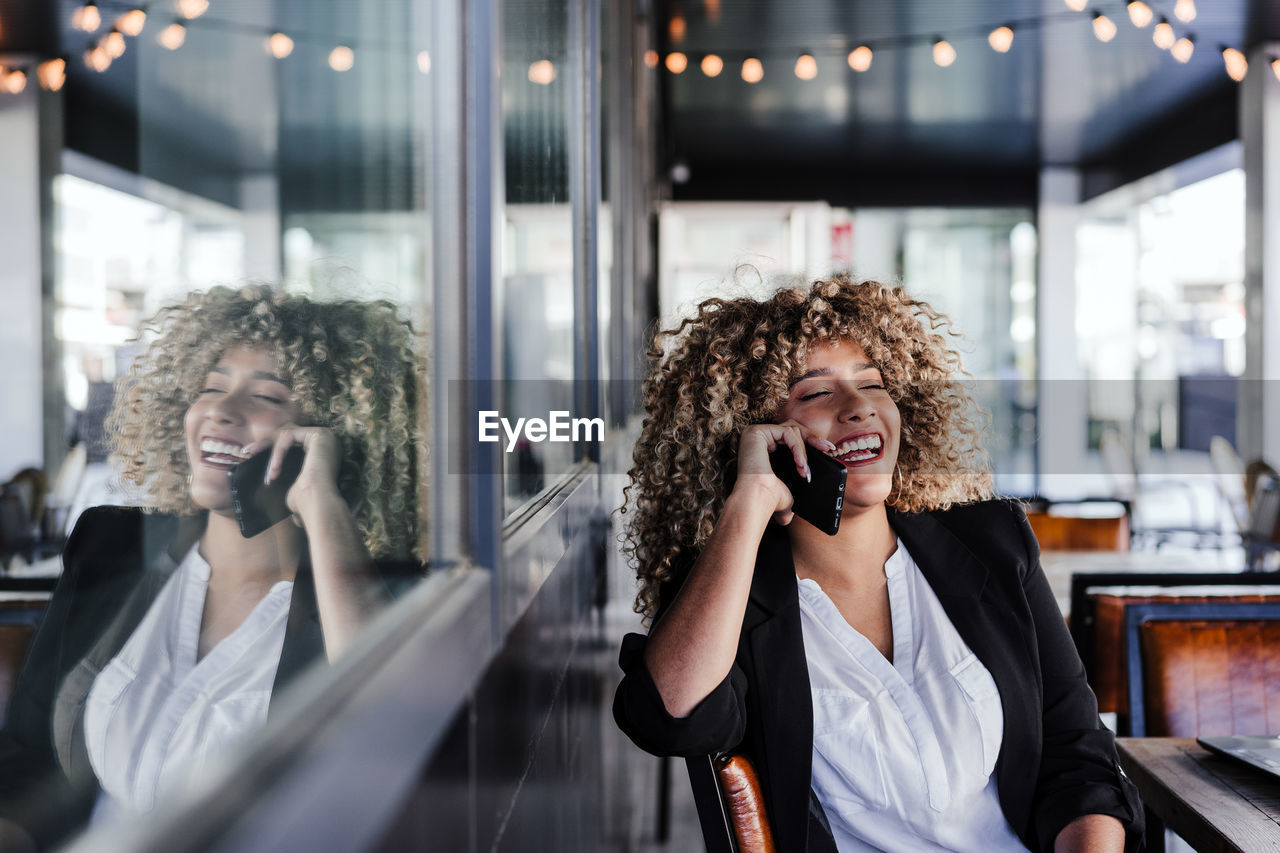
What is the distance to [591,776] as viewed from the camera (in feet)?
6.57

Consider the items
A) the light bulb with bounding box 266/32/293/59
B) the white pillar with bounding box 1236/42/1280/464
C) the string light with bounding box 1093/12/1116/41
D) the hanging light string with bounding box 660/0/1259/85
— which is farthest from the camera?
the white pillar with bounding box 1236/42/1280/464

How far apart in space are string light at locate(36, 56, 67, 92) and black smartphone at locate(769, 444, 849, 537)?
109 cm

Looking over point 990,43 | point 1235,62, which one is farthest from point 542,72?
point 1235,62

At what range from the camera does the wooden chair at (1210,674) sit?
1851 millimetres

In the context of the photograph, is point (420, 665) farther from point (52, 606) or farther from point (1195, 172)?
point (1195, 172)

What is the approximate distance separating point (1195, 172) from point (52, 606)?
872 centimetres

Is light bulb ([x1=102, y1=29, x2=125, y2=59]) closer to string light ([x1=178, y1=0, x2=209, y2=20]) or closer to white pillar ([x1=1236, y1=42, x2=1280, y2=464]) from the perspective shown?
string light ([x1=178, y1=0, x2=209, y2=20])

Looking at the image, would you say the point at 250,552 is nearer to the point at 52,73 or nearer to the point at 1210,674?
the point at 52,73

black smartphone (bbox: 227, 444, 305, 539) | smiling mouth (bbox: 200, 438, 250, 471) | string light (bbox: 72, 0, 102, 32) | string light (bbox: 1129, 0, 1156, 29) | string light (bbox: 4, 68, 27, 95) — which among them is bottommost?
black smartphone (bbox: 227, 444, 305, 539)

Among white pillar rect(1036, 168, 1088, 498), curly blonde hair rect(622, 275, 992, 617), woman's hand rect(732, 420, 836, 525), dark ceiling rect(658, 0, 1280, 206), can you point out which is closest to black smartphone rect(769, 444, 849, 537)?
woman's hand rect(732, 420, 836, 525)

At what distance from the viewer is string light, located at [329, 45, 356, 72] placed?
0.68m

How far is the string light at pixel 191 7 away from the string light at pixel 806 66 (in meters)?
5.90

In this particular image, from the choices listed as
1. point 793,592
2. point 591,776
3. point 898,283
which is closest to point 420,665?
point 793,592

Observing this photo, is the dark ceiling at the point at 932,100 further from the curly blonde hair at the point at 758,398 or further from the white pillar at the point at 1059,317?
the curly blonde hair at the point at 758,398
